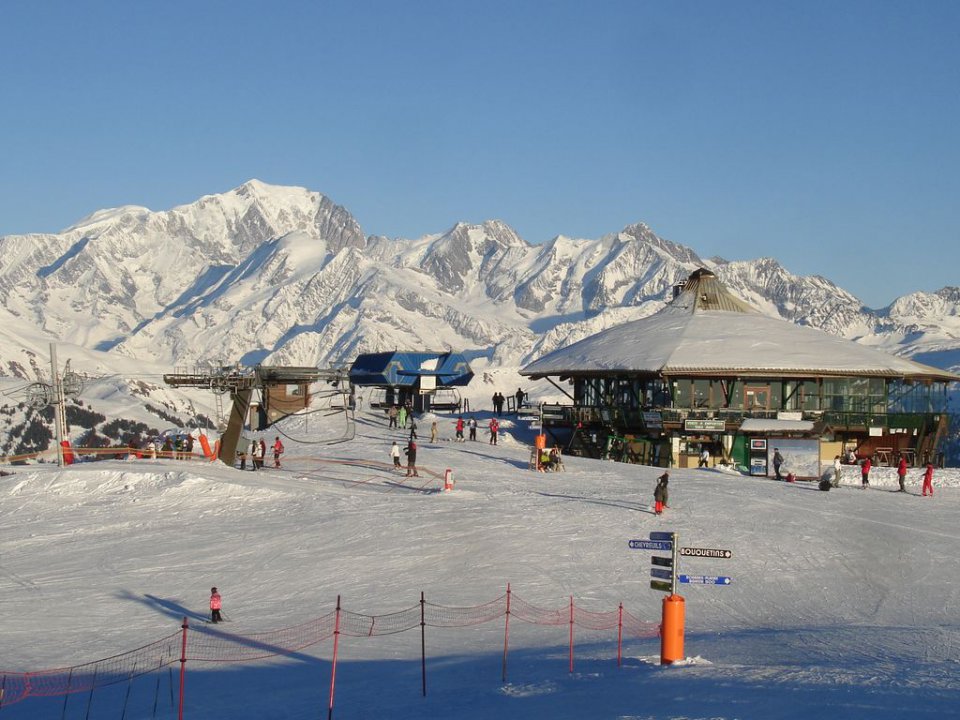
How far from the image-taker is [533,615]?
26984 mm

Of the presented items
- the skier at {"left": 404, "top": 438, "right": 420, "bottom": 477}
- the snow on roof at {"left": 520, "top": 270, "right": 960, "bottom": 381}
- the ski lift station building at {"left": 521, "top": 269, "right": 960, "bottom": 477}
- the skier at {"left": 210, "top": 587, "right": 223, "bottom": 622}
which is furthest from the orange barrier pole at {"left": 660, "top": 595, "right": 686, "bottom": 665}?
the snow on roof at {"left": 520, "top": 270, "right": 960, "bottom": 381}

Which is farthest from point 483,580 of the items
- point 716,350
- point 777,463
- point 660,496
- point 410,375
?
point 410,375

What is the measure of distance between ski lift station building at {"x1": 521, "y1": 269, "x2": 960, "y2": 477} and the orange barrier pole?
41190 millimetres

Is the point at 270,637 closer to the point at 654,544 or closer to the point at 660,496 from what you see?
the point at 654,544

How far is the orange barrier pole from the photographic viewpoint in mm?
19875

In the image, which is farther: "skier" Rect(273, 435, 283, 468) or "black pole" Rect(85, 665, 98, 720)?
"skier" Rect(273, 435, 283, 468)

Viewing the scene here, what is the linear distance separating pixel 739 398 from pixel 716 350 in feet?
10.8

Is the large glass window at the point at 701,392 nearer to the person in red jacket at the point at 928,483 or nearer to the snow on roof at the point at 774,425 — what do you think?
the snow on roof at the point at 774,425

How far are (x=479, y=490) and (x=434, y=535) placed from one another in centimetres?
815

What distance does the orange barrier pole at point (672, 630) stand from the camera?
782 inches

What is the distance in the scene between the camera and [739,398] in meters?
68.7

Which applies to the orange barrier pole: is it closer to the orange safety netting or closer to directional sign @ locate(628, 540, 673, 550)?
directional sign @ locate(628, 540, 673, 550)

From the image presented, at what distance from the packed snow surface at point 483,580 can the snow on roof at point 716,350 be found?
14674 millimetres

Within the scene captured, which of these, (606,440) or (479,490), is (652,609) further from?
(606,440)
